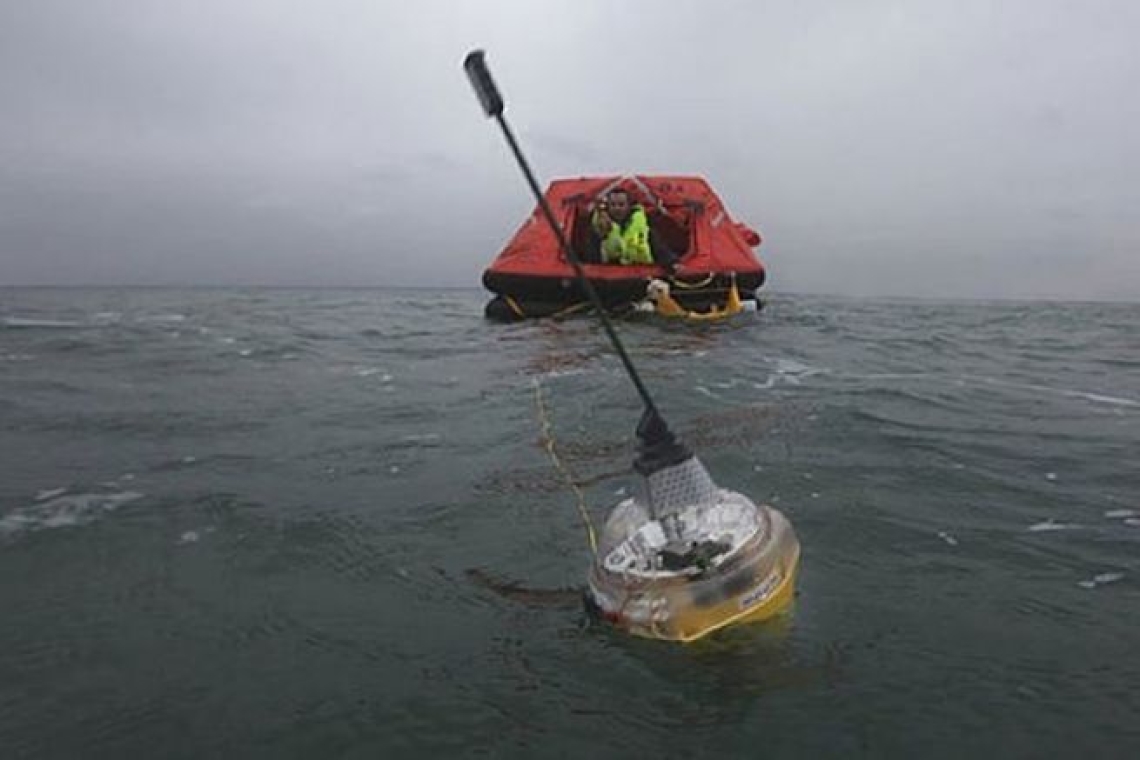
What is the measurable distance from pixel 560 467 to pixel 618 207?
38.1ft

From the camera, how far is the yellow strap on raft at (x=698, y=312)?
14.5 metres

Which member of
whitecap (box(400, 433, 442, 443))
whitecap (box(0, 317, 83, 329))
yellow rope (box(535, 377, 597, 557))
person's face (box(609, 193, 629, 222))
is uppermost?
whitecap (box(0, 317, 83, 329))

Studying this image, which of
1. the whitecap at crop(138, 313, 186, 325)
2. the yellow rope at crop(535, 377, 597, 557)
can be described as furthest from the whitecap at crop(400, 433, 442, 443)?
the whitecap at crop(138, 313, 186, 325)

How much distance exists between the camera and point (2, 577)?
353 centimetres

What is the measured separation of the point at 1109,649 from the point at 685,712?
5.25 ft

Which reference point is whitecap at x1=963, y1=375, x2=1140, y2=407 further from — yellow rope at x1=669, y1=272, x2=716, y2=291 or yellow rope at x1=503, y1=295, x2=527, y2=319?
yellow rope at x1=503, y1=295, x2=527, y2=319

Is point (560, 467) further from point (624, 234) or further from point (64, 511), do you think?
point (624, 234)

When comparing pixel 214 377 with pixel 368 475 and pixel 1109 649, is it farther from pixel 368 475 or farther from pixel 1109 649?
pixel 1109 649

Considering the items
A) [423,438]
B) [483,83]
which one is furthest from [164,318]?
[483,83]

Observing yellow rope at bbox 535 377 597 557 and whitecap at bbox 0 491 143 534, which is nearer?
yellow rope at bbox 535 377 597 557

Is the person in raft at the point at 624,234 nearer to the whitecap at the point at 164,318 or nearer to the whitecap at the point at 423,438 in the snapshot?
the whitecap at the point at 164,318

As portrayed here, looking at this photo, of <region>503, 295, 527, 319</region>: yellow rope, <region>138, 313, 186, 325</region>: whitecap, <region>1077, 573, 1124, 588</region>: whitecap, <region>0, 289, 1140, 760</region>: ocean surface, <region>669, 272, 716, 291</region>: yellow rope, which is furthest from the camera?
<region>138, 313, 186, 325</region>: whitecap

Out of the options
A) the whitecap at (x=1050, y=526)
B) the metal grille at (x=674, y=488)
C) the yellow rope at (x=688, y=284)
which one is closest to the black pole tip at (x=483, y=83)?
the metal grille at (x=674, y=488)

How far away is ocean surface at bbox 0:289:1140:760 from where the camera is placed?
2.42m
